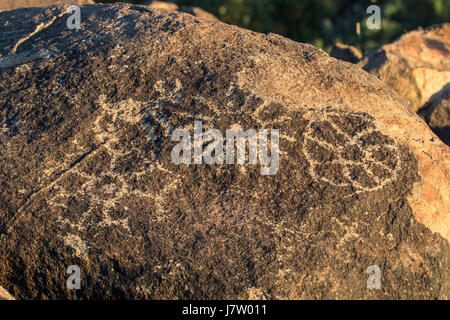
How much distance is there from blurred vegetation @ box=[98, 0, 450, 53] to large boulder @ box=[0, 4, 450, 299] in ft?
16.1

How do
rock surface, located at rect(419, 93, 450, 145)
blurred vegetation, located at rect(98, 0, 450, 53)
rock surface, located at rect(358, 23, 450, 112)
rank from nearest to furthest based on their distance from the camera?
1. rock surface, located at rect(419, 93, 450, 145)
2. rock surface, located at rect(358, 23, 450, 112)
3. blurred vegetation, located at rect(98, 0, 450, 53)

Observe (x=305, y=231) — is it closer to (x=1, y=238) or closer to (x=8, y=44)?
(x=1, y=238)

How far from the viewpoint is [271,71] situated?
2.96 metres

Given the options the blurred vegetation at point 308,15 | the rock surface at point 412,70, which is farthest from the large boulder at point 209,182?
the blurred vegetation at point 308,15

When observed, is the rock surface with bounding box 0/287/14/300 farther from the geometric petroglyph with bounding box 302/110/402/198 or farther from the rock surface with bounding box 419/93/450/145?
the rock surface with bounding box 419/93/450/145

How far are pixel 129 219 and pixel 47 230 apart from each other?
35cm

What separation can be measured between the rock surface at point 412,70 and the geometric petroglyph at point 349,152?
1258 mm

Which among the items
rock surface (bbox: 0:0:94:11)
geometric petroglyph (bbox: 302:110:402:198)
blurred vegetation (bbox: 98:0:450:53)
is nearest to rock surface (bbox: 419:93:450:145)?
geometric petroglyph (bbox: 302:110:402:198)

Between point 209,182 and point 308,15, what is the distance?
613cm

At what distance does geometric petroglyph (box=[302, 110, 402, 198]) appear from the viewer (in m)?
2.63

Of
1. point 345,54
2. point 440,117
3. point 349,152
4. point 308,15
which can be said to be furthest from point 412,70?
point 308,15

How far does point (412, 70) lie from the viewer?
12.9 feet

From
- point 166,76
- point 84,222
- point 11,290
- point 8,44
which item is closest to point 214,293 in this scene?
point 84,222

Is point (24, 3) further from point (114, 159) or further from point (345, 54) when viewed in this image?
point (345, 54)
